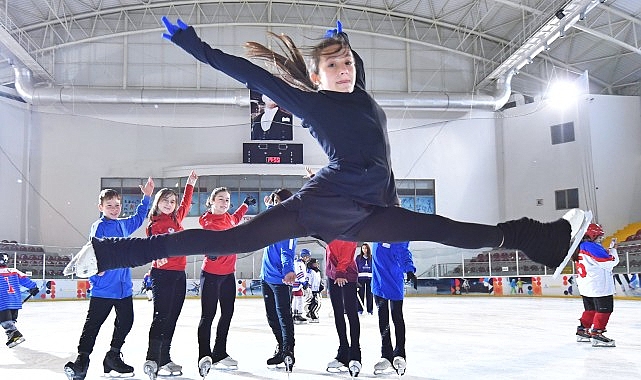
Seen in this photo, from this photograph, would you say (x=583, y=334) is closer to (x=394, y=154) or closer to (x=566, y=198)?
(x=394, y=154)

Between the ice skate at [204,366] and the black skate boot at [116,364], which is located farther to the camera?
the black skate boot at [116,364]

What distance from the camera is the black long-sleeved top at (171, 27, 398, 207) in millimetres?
2561

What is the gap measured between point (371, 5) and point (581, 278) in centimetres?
2023

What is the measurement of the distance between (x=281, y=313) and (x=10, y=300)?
135 inches

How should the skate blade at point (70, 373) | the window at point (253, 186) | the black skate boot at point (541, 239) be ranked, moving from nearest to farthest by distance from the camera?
the black skate boot at point (541, 239), the skate blade at point (70, 373), the window at point (253, 186)

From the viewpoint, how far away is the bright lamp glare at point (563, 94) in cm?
2103

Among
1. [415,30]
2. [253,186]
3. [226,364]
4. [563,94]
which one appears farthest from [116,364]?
[415,30]

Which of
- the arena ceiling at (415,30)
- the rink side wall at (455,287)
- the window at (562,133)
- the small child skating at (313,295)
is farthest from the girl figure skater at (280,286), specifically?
the window at (562,133)

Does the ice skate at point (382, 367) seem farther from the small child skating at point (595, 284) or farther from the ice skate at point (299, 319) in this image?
the ice skate at point (299, 319)

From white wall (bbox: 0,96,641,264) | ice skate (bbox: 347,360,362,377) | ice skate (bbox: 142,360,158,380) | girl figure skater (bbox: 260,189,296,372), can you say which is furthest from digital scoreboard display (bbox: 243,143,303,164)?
ice skate (bbox: 142,360,158,380)

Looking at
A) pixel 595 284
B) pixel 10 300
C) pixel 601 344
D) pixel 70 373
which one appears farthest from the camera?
pixel 10 300

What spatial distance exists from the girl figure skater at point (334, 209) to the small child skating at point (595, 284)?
4100mm

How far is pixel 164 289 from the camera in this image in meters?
4.45

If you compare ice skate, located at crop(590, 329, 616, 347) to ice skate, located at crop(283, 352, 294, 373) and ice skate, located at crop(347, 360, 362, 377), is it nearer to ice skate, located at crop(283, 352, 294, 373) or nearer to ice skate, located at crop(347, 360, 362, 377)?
ice skate, located at crop(347, 360, 362, 377)
